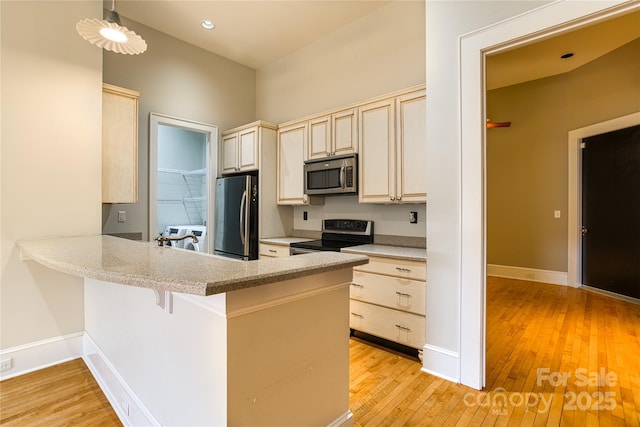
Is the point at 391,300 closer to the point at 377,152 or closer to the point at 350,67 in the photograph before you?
the point at 377,152

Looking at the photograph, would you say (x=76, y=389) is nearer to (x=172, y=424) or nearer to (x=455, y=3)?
(x=172, y=424)

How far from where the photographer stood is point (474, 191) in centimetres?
210

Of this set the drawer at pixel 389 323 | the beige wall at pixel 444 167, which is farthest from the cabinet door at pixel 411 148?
the drawer at pixel 389 323

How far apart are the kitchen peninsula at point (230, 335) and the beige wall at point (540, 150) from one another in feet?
15.8

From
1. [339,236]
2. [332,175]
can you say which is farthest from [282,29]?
[339,236]

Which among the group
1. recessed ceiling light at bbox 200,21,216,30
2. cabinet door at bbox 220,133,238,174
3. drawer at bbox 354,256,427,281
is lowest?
drawer at bbox 354,256,427,281

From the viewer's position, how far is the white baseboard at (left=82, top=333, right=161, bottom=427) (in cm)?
161

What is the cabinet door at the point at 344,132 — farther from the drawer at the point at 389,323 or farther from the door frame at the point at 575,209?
the door frame at the point at 575,209

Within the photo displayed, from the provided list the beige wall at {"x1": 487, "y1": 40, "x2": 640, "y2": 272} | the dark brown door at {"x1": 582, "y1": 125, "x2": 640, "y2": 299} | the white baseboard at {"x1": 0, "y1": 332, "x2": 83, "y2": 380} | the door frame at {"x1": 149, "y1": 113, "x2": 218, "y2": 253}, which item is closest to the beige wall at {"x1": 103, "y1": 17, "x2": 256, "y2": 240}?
the door frame at {"x1": 149, "y1": 113, "x2": 218, "y2": 253}

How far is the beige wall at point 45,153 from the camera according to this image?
2287 millimetres

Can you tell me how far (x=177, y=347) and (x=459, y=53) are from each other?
2.46m

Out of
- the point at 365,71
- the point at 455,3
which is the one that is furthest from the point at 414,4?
the point at 455,3

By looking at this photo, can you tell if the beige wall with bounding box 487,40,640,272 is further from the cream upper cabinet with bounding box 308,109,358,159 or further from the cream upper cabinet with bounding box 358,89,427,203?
the cream upper cabinet with bounding box 308,109,358,159

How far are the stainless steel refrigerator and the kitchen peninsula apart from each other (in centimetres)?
200
